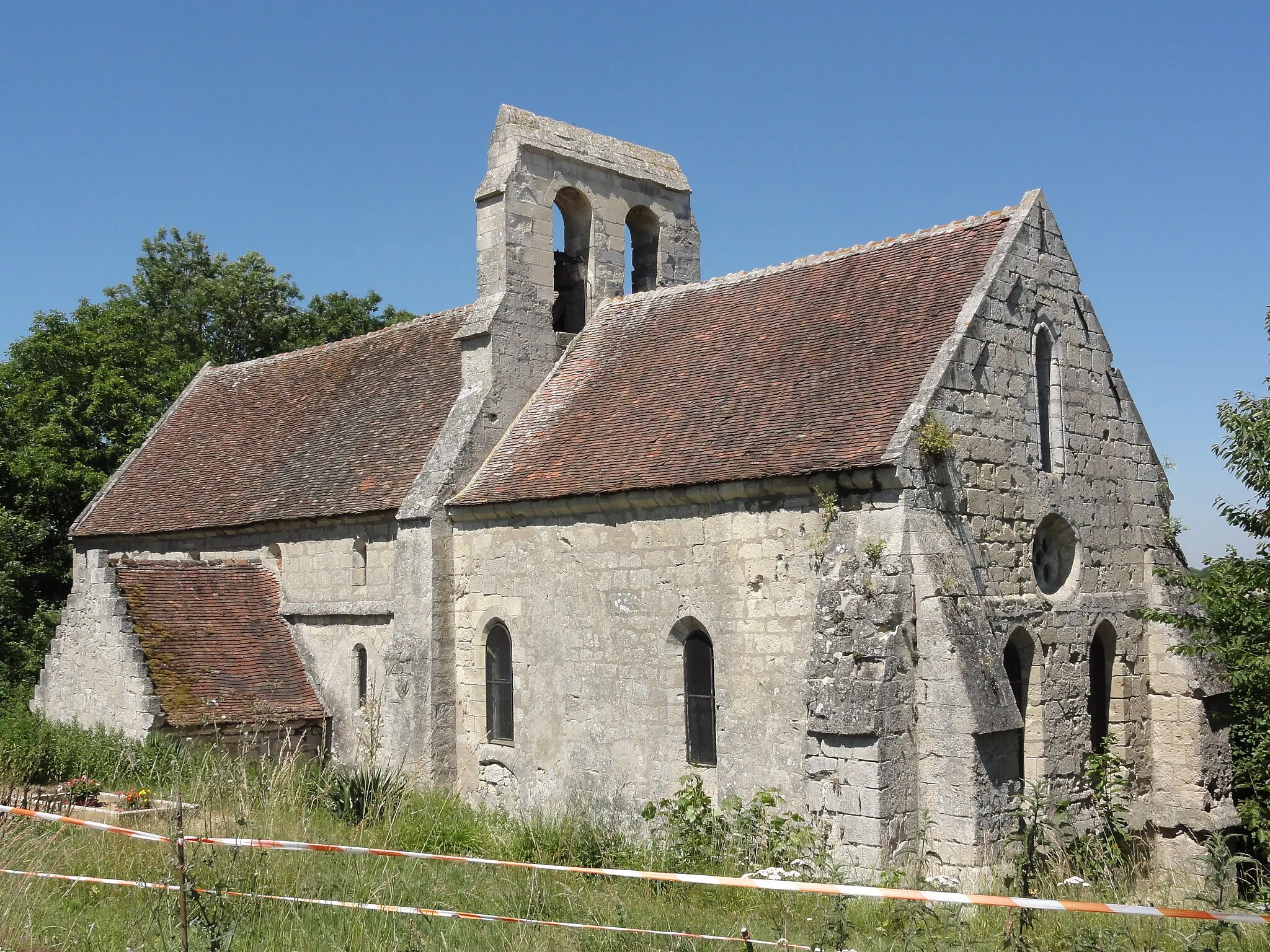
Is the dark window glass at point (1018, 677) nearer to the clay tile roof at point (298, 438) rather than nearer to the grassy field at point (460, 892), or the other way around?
the grassy field at point (460, 892)

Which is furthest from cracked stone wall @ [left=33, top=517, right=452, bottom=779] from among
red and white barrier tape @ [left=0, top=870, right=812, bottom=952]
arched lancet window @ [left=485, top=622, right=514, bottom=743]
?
red and white barrier tape @ [left=0, top=870, right=812, bottom=952]

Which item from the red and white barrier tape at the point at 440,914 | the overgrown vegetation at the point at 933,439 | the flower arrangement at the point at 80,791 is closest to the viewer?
the red and white barrier tape at the point at 440,914

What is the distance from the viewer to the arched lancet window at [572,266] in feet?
63.2

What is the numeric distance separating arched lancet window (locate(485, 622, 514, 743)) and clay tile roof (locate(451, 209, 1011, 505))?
2.03 meters

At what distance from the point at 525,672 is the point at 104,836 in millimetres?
6336

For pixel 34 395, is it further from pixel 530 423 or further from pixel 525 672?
pixel 525 672

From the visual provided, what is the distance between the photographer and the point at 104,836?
409 inches

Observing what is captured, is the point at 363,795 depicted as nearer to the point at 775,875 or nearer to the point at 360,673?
the point at 360,673

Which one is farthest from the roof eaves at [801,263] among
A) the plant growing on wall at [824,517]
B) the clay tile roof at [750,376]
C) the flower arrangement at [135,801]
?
the flower arrangement at [135,801]

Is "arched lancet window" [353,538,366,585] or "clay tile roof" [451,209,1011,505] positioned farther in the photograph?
"arched lancet window" [353,538,366,585]

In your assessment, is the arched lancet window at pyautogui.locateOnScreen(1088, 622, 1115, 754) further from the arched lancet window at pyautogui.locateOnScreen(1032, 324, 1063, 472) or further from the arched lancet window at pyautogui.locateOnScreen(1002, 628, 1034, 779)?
the arched lancet window at pyautogui.locateOnScreen(1032, 324, 1063, 472)

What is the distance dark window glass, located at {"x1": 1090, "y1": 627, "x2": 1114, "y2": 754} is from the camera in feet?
47.1

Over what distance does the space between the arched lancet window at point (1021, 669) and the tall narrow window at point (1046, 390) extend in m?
2.23

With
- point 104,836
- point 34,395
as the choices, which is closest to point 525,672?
point 104,836
